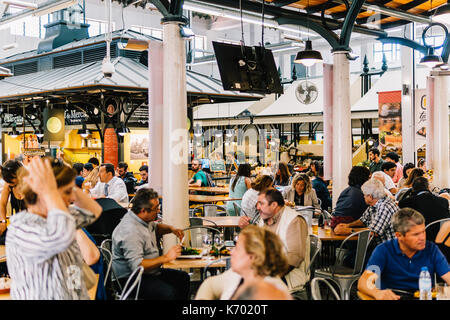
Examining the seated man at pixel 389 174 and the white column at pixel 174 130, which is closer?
the white column at pixel 174 130

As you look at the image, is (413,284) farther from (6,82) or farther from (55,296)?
(6,82)

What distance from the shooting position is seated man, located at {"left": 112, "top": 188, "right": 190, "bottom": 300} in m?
4.23

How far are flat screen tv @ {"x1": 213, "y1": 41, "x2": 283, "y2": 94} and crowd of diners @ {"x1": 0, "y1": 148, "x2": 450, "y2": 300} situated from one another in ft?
5.03

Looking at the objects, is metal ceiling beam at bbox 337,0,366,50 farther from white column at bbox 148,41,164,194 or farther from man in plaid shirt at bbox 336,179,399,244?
man in plaid shirt at bbox 336,179,399,244

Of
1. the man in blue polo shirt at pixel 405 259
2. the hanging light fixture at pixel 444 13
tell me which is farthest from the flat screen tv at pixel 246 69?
the man in blue polo shirt at pixel 405 259

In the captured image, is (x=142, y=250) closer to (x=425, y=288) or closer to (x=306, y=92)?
(x=425, y=288)

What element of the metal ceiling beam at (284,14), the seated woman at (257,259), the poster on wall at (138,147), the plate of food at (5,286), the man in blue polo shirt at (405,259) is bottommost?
the plate of food at (5,286)

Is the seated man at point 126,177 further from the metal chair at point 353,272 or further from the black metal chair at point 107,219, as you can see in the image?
the metal chair at point 353,272

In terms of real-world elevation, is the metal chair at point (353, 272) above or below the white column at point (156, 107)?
below

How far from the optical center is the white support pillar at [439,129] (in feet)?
36.7

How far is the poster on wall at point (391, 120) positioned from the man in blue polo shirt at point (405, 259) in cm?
988

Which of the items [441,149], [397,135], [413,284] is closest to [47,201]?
[413,284]

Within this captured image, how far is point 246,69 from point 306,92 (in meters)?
10.3
